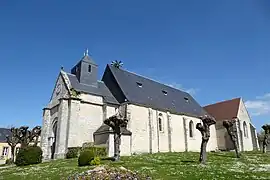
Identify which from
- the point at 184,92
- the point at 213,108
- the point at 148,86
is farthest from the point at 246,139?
the point at 148,86

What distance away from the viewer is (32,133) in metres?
31.4

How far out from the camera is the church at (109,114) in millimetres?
26250

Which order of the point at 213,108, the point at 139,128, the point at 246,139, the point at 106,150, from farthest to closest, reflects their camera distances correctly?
the point at 213,108
the point at 246,139
the point at 139,128
the point at 106,150

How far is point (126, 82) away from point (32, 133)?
14.1 meters

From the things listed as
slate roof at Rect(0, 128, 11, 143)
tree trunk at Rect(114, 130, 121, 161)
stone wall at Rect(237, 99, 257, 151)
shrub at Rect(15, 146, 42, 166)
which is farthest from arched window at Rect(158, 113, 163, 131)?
slate roof at Rect(0, 128, 11, 143)

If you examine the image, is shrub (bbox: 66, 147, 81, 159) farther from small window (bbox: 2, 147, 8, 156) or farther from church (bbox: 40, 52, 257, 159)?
small window (bbox: 2, 147, 8, 156)

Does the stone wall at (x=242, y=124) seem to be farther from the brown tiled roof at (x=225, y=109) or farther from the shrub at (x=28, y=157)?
the shrub at (x=28, y=157)

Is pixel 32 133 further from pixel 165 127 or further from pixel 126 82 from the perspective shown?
pixel 165 127

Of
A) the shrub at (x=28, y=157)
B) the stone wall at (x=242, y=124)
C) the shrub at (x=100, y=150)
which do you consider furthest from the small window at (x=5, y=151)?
the stone wall at (x=242, y=124)

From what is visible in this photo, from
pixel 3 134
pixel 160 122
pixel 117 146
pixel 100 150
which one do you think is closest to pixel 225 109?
pixel 160 122

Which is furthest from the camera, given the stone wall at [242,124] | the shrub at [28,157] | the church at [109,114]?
the stone wall at [242,124]

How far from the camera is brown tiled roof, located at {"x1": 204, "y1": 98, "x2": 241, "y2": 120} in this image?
135 ft

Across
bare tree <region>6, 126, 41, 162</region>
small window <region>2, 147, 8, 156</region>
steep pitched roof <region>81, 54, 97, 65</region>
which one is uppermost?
steep pitched roof <region>81, 54, 97, 65</region>

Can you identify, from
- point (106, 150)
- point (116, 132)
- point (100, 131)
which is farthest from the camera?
point (100, 131)
